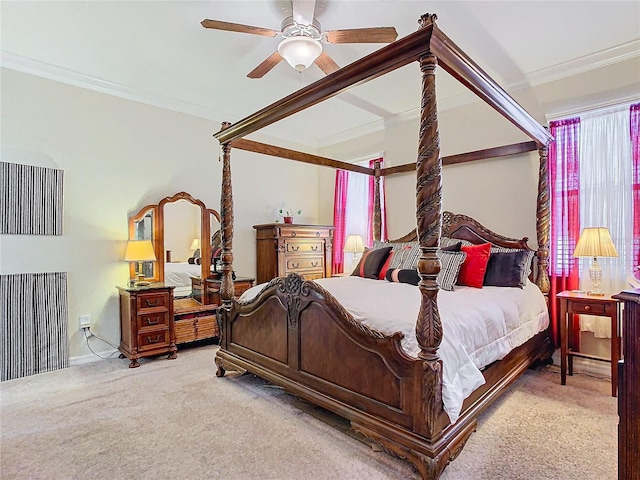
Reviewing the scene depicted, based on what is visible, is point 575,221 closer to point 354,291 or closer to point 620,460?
point 354,291

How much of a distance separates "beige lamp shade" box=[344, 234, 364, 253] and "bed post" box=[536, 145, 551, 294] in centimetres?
207

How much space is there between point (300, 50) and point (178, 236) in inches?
101

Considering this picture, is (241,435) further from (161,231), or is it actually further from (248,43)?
(248,43)

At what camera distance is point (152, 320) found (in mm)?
3449

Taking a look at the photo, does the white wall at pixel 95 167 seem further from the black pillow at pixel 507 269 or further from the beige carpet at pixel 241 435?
the black pillow at pixel 507 269

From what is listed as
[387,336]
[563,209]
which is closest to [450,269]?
[563,209]

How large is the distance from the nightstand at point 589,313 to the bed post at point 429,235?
1831 millimetres

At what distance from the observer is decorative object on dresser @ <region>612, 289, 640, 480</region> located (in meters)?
0.91

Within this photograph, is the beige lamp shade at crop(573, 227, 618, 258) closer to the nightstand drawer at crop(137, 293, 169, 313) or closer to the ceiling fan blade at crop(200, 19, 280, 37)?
the ceiling fan blade at crop(200, 19, 280, 37)

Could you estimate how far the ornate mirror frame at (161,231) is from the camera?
3.76 m

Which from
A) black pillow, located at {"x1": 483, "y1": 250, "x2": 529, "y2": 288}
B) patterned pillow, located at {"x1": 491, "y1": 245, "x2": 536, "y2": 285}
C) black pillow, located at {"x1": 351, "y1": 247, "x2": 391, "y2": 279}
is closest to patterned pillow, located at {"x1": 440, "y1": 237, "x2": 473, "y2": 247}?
patterned pillow, located at {"x1": 491, "y1": 245, "x2": 536, "y2": 285}

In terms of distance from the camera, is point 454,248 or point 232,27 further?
point 454,248

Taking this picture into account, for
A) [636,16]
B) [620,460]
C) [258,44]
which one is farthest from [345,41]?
[620,460]

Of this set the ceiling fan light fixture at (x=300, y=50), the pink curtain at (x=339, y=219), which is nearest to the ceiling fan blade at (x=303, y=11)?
the ceiling fan light fixture at (x=300, y=50)
